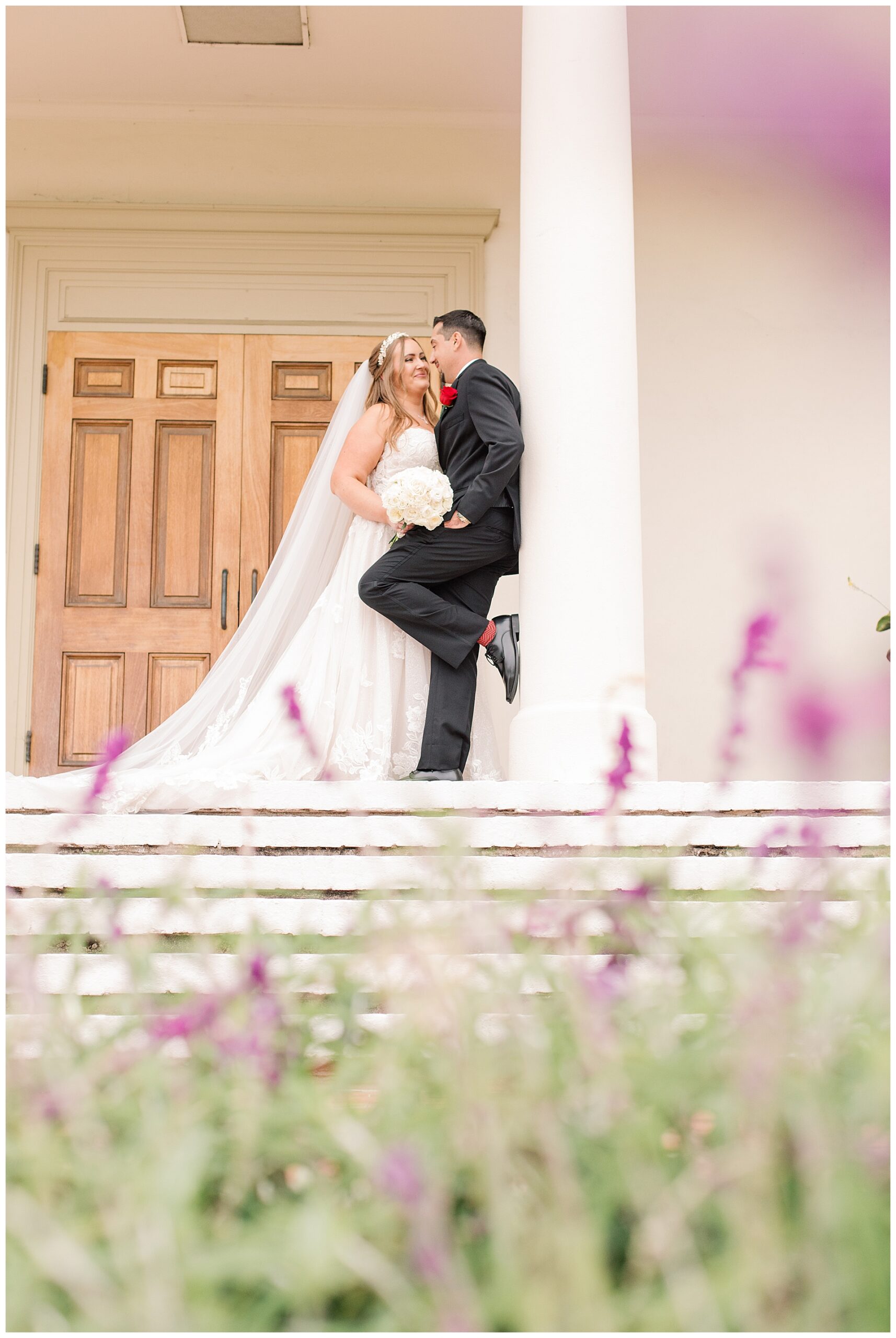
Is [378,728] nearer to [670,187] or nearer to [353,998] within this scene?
[353,998]

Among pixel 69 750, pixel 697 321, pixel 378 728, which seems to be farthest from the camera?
pixel 697 321

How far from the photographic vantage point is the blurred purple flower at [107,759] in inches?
48.8

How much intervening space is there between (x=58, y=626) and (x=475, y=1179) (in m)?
5.38

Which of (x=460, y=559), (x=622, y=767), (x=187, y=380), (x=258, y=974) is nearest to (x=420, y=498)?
(x=460, y=559)

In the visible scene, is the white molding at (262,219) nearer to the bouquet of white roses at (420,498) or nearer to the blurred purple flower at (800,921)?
the bouquet of white roses at (420,498)

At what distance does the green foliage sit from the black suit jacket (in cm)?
294

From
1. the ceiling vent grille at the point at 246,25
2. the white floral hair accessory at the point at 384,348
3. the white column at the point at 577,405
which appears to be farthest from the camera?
the ceiling vent grille at the point at 246,25

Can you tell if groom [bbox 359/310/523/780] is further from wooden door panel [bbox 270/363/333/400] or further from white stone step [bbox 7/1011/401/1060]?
white stone step [bbox 7/1011/401/1060]

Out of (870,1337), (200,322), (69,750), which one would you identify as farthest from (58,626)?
(870,1337)

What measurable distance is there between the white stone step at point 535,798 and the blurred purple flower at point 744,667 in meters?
1.73

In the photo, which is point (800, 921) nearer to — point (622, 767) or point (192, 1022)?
point (622, 767)

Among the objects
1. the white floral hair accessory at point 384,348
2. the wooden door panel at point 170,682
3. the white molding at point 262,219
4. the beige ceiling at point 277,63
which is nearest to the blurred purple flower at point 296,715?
the white floral hair accessory at point 384,348

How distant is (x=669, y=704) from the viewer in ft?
19.7

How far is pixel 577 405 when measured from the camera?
3980 millimetres
